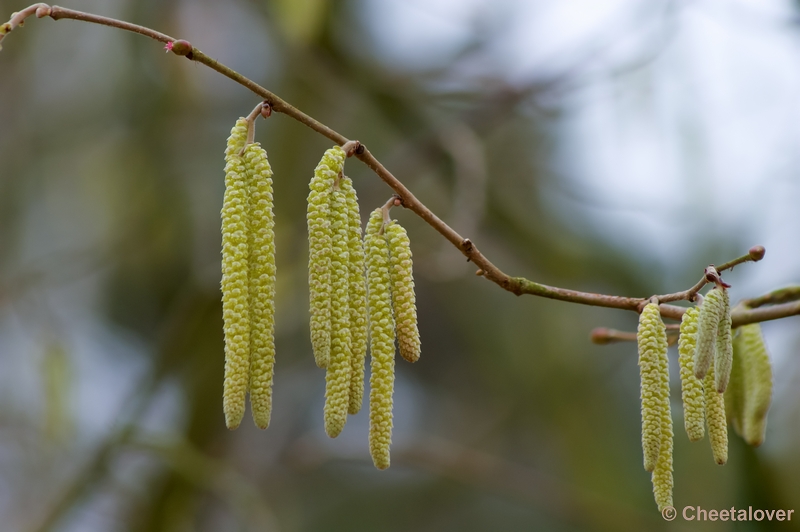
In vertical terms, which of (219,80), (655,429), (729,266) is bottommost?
(655,429)

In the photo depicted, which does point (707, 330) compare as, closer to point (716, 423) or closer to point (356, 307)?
point (716, 423)

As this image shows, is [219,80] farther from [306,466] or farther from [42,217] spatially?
[306,466]

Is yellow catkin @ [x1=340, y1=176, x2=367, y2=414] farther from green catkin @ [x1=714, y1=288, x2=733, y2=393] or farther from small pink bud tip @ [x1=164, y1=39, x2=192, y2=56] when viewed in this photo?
green catkin @ [x1=714, y1=288, x2=733, y2=393]

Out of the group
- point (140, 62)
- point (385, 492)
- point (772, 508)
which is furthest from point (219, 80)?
point (772, 508)

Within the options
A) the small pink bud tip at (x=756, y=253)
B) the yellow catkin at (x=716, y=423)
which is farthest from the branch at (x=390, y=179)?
the yellow catkin at (x=716, y=423)

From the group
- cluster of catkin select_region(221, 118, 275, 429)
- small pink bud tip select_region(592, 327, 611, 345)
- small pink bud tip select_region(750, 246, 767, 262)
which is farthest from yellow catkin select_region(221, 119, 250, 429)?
small pink bud tip select_region(592, 327, 611, 345)

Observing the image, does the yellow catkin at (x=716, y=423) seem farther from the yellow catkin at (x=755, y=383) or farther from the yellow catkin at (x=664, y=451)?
the yellow catkin at (x=755, y=383)

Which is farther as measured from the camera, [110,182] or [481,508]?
[481,508]
